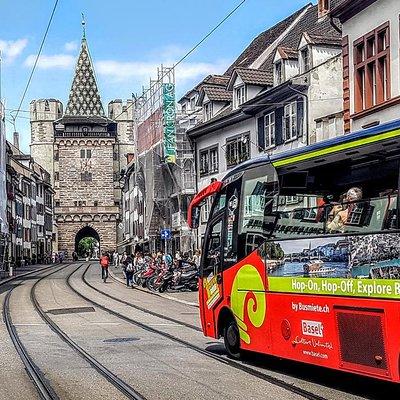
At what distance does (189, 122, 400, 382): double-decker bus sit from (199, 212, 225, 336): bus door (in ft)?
0.17

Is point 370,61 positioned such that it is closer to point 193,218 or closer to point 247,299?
point 193,218

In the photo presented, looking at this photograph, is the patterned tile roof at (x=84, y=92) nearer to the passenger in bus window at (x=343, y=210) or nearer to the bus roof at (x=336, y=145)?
the bus roof at (x=336, y=145)

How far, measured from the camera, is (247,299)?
44.0ft

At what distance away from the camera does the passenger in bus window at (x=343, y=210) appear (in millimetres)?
10844

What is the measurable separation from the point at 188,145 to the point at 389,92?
98.1 ft

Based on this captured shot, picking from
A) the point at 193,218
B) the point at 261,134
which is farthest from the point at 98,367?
the point at 261,134

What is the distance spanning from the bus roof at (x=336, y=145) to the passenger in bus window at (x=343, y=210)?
1.96ft

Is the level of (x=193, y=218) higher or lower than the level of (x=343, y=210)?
higher

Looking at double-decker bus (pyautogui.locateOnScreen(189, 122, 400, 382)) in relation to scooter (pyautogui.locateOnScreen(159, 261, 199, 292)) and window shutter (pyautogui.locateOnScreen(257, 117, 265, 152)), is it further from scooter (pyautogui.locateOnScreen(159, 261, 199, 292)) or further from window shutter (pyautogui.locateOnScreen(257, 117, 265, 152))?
window shutter (pyautogui.locateOnScreen(257, 117, 265, 152))

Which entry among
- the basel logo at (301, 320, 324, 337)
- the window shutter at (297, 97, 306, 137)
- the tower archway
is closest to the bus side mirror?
the basel logo at (301, 320, 324, 337)

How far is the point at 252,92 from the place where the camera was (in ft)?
139

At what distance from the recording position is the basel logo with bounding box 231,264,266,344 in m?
12.9

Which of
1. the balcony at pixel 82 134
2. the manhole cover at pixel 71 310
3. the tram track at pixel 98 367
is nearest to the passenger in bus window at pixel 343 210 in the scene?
the tram track at pixel 98 367

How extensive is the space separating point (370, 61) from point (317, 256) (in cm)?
1427
